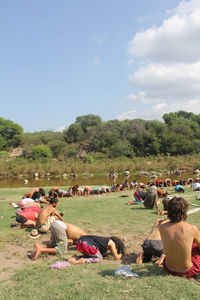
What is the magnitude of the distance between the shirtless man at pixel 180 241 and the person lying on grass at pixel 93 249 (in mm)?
1541

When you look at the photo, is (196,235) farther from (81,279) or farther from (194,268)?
(81,279)

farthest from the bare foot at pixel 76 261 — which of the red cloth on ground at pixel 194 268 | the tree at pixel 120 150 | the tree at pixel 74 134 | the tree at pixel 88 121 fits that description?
the tree at pixel 88 121

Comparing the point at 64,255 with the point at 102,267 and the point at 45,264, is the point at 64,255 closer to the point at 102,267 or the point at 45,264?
the point at 45,264

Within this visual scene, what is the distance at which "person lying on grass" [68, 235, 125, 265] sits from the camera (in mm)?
4730

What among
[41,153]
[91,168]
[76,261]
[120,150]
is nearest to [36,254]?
[76,261]

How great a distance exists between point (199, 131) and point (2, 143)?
127 feet

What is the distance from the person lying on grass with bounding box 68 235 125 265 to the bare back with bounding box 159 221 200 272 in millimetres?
1588

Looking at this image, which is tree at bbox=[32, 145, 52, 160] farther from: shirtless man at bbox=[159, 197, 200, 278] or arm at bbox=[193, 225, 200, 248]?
arm at bbox=[193, 225, 200, 248]

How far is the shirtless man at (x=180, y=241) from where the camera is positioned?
11.6ft

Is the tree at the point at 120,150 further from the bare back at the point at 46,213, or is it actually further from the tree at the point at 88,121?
the bare back at the point at 46,213

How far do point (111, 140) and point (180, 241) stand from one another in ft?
146

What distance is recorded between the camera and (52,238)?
17.6 feet

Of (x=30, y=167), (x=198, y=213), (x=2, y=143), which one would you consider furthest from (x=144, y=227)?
(x=2, y=143)

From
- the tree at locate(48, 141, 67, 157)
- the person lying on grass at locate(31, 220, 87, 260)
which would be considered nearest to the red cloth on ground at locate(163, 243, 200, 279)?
the person lying on grass at locate(31, 220, 87, 260)
